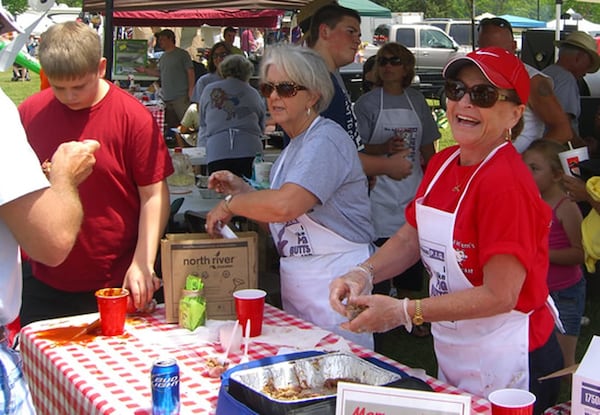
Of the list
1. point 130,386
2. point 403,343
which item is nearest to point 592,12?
point 403,343

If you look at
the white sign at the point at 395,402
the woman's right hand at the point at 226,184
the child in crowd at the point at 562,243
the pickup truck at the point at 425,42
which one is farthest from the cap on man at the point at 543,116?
the pickup truck at the point at 425,42

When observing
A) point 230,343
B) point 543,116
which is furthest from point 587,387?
point 543,116

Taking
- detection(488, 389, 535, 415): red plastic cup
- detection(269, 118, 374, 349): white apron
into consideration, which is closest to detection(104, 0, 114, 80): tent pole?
detection(269, 118, 374, 349): white apron

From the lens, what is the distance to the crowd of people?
1934 mm

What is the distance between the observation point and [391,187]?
15.0 feet

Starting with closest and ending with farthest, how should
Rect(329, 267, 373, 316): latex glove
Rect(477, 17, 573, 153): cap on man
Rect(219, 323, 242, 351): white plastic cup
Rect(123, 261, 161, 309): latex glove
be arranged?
Rect(329, 267, 373, 316): latex glove, Rect(219, 323, 242, 351): white plastic cup, Rect(123, 261, 161, 309): latex glove, Rect(477, 17, 573, 153): cap on man

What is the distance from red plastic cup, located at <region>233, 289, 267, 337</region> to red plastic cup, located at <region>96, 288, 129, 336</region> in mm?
378

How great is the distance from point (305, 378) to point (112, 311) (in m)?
0.78

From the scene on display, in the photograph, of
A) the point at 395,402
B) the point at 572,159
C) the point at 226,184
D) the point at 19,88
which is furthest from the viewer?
the point at 19,88

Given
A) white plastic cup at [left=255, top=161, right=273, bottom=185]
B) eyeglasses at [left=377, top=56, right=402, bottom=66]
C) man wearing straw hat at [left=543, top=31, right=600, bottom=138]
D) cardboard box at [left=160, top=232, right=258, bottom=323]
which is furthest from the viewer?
man wearing straw hat at [left=543, top=31, right=600, bottom=138]

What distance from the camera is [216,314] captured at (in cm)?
262

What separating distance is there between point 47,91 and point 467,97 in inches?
66.0

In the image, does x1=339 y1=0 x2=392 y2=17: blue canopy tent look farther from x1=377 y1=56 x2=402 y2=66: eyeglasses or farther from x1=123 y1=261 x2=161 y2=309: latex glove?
x1=123 y1=261 x2=161 y2=309: latex glove

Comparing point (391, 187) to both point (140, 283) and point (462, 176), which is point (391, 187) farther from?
point (462, 176)
